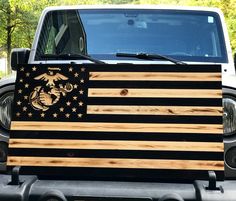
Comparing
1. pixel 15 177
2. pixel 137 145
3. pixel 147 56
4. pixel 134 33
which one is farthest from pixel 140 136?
pixel 134 33

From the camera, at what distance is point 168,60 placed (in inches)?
171

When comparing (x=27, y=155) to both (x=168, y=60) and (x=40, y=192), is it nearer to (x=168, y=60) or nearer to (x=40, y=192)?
(x=40, y=192)

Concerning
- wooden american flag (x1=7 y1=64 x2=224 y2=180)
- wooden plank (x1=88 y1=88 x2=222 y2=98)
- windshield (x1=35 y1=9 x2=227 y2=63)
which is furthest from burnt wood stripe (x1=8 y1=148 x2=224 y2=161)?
windshield (x1=35 y1=9 x2=227 y2=63)

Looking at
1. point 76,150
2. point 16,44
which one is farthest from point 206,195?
point 16,44

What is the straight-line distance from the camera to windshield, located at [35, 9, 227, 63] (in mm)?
4859

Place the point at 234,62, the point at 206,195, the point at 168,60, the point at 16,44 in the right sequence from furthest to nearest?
the point at 16,44
the point at 234,62
the point at 168,60
the point at 206,195

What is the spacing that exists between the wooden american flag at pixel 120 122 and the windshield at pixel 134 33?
1154 millimetres

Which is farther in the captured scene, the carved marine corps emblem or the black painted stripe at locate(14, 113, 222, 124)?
the carved marine corps emblem

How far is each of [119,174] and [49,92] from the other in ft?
2.46

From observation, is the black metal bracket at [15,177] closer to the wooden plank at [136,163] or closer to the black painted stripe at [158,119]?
the wooden plank at [136,163]

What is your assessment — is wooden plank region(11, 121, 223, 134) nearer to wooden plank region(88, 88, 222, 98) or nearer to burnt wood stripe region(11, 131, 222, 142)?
burnt wood stripe region(11, 131, 222, 142)

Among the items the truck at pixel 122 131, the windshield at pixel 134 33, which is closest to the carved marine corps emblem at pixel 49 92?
the truck at pixel 122 131

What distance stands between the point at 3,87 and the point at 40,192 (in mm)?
873

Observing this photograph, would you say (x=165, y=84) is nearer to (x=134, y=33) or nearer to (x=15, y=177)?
(x=15, y=177)
